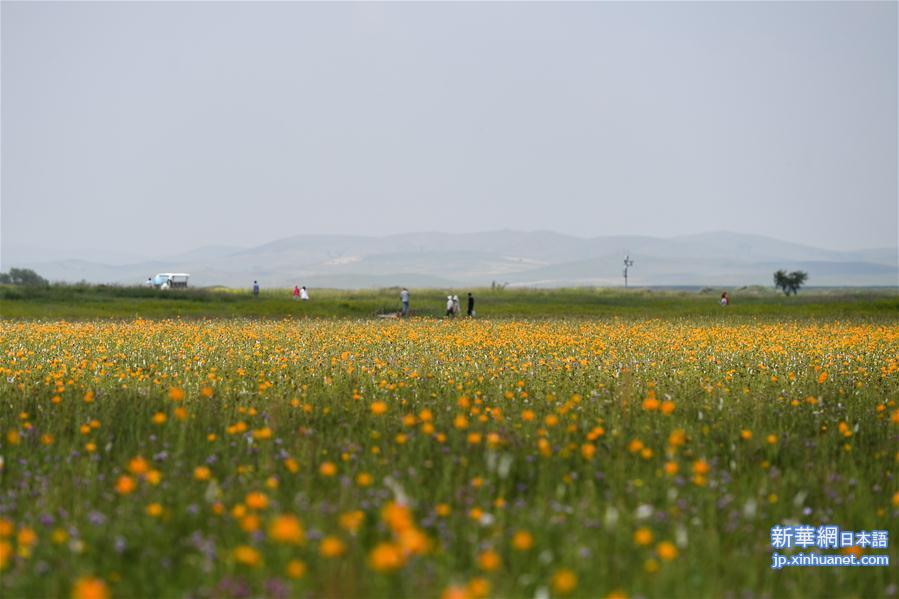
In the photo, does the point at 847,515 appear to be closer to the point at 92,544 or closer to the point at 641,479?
the point at 641,479

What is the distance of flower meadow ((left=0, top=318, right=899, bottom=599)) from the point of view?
5.34 m

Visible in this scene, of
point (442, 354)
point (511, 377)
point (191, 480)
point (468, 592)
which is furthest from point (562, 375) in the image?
point (468, 592)

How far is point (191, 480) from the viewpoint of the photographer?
746 centimetres

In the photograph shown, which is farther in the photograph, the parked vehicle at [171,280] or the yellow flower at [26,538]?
the parked vehicle at [171,280]

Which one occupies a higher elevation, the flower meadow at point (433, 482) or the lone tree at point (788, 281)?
the lone tree at point (788, 281)

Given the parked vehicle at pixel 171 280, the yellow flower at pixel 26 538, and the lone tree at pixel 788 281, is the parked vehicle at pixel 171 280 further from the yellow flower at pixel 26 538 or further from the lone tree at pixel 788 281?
the lone tree at pixel 788 281

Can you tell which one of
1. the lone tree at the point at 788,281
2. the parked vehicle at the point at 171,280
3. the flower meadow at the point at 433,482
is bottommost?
the flower meadow at the point at 433,482

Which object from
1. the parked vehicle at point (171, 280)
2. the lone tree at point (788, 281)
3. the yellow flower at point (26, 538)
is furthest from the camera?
the lone tree at point (788, 281)

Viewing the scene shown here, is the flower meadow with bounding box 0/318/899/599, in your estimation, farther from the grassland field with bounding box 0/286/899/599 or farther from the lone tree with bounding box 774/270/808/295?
the lone tree with bounding box 774/270/808/295

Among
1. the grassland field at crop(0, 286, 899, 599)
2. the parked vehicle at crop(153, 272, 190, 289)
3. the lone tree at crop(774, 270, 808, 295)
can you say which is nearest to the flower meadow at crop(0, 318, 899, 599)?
the grassland field at crop(0, 286, 899, 599)

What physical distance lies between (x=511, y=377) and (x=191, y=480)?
7.22 metres

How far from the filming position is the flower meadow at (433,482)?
5344 millimetres

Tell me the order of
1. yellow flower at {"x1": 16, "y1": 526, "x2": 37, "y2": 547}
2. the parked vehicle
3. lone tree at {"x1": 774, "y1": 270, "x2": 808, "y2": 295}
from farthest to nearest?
lone tree at {"x1": 774, "y1": 270, "x2": 808, "y2": 295}
the parked vehicle
yellow flower at {"x1": 16, "y1": 526, "x2": 37, "y2": 547}

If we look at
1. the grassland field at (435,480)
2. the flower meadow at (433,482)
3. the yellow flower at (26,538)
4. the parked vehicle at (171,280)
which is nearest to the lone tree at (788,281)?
the parked vehicle at (171,280)
